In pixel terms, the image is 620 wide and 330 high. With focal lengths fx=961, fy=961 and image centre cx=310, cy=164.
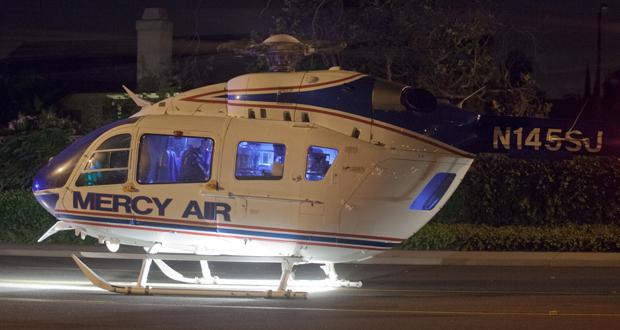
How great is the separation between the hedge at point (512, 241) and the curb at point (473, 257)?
48 cm

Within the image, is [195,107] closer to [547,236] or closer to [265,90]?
[265,90]

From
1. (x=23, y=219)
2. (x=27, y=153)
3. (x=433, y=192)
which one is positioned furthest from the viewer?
(x=27, y=153)

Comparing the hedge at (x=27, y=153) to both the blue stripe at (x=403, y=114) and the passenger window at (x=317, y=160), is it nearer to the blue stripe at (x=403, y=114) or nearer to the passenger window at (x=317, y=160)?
the blue stripe at (x=403, y=114)

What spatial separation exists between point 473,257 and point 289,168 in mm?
7247

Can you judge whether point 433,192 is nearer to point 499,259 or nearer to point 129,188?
point 129,188

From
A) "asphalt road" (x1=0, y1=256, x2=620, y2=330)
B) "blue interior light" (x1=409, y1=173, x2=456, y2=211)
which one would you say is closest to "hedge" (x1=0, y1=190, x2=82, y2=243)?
"asphalt road" (x1=0, y1=256, x2=620, y2=330)

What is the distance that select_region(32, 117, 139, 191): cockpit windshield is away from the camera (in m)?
13.5

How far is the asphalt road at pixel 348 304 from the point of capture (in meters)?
10.9

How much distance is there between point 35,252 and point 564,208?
11.2m

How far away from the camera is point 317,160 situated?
12.5m

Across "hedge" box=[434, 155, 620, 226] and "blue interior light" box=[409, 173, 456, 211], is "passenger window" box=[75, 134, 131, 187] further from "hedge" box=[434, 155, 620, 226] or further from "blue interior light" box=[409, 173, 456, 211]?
"hedge" box=[434, 155, 620, 226]

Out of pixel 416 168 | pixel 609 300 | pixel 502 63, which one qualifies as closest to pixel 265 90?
pixel 416 168

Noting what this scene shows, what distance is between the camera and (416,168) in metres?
12.6

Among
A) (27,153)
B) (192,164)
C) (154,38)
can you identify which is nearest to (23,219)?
(27,153)
